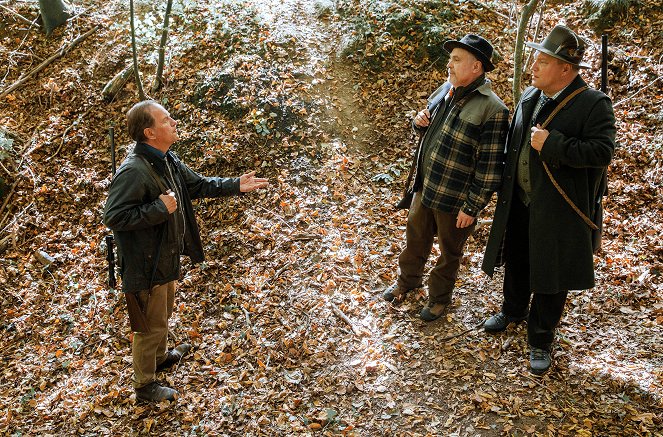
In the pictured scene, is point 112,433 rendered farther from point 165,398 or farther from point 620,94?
point 620,94

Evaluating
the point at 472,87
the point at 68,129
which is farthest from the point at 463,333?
the point at 68,129

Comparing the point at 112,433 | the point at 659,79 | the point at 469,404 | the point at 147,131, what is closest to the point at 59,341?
the point at 112,433

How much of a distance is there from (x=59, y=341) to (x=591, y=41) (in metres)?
9.55

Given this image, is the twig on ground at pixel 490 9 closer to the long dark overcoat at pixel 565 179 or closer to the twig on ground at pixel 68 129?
the long dark overcoat at pixel 565 179

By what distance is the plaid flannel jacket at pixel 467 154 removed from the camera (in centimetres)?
386

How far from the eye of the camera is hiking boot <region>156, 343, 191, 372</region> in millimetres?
4629

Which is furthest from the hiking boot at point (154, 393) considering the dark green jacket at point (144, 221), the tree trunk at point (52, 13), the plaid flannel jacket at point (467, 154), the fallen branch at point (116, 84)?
the tree trunk at point (52, 13)

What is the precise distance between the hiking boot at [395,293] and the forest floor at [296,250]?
9 cm

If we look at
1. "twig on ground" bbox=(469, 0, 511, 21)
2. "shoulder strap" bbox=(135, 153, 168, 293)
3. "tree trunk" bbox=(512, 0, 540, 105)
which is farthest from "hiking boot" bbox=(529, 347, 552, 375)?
"twig on ground" bbox=(469, 0, 511, 21)

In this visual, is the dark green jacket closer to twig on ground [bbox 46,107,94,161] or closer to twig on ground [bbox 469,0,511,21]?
twig on ground [bbox 46,107,94,161]

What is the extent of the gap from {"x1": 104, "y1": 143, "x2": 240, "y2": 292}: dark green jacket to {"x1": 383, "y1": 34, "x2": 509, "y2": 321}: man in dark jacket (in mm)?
2354

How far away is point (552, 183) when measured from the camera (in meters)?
3.55

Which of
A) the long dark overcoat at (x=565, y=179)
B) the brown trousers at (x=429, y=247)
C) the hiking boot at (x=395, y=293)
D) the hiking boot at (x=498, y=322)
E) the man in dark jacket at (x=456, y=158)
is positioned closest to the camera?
→ the long dark overcoat at (x=565, y=179)

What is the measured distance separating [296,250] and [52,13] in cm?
810
